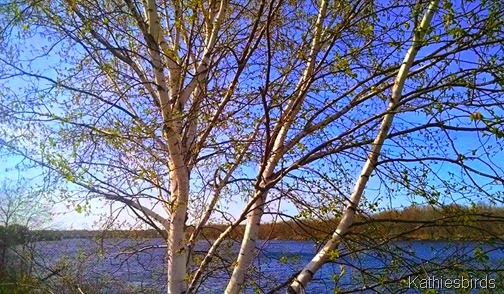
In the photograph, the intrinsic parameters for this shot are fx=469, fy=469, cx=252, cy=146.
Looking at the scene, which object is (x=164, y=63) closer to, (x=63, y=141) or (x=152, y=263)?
(x=63, y=141)

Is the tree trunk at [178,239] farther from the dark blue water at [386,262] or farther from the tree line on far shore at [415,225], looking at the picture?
the tree line on far shore at [415,225]

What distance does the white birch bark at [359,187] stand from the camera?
3.64 m

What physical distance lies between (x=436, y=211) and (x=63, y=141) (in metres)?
3.05

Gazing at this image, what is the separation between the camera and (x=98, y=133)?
3.90 m

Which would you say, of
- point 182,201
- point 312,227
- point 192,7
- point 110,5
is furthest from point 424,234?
point 110,5

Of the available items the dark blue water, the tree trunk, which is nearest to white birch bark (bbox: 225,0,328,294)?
the dark blue water

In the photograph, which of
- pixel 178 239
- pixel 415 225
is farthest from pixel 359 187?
pixel 178 239

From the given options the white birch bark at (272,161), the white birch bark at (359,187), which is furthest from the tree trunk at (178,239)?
the white birch bark at (359,187)

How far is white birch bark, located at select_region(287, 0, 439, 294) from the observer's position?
143 inches

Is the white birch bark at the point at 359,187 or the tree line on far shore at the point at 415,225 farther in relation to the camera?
the white birch bark at the point at 359,187

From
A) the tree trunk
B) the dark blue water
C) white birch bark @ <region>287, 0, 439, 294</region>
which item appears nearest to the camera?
the dark blue water

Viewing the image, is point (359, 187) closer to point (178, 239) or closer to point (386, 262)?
point (386, 262)

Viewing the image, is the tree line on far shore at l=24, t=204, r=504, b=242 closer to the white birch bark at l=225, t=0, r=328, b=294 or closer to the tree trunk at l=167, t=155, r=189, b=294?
the white birch bark at l=225, t=0, r=328, b=294

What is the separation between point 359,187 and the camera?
12.5 ft
